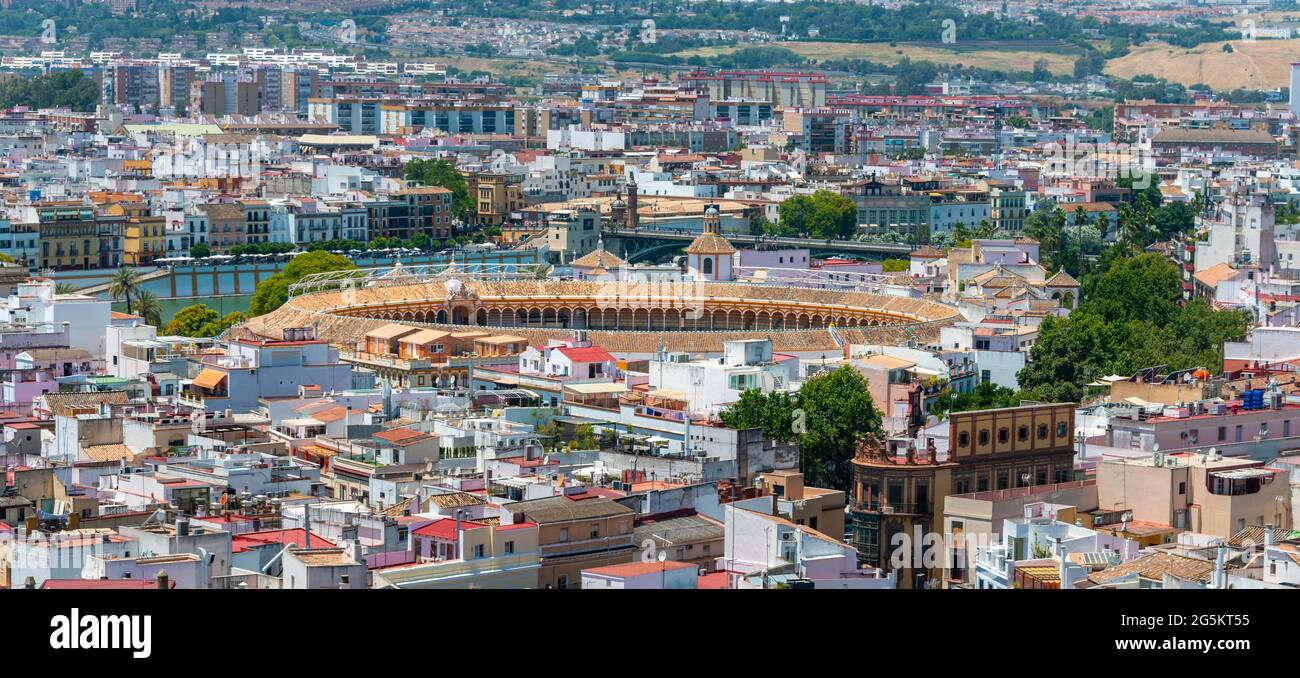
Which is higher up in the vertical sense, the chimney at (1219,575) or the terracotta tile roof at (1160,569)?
the chimney at (1219,575)

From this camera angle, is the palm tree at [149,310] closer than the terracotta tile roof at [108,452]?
No

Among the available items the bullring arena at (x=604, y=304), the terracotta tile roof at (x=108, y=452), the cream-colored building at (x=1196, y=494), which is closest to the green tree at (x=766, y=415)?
the cream-colored building at (x=1196, y=494)

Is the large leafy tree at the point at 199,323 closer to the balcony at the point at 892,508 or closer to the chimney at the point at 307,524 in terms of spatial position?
the balcony at the point at 892,508

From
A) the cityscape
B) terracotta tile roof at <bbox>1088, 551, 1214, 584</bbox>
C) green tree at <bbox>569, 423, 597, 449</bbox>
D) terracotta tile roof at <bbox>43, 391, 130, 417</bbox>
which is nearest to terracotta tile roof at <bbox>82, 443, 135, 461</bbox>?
the cityscape

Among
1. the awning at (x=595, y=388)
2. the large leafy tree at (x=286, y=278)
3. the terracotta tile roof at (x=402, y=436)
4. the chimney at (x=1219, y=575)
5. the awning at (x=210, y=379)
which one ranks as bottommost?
the large leafy tree at (x=286, y=278)

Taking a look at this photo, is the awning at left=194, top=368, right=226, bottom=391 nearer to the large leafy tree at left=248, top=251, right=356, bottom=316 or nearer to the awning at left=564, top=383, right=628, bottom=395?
the awning at left=564, top=383, right=628, bottom=395

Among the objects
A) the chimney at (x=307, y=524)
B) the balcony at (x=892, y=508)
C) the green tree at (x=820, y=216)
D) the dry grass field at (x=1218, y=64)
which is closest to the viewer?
the chimney at (x=307, y=524)

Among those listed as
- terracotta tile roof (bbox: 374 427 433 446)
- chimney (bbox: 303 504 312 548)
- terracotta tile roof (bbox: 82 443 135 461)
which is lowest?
terracotta tile roof (bbox: 82 443 135 461)
